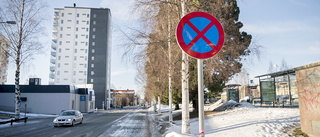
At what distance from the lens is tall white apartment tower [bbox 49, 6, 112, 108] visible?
271ft

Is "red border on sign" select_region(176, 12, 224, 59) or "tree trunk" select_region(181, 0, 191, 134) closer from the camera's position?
"red border on sign" select_region(176, 12, 224, 59)

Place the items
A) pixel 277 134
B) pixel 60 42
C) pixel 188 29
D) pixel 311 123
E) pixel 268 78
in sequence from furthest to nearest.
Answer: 1. pixel 60 42
2. pixel 268 78
3. pixel 277 134
4. pixel 311 123
5. pixel 188 29

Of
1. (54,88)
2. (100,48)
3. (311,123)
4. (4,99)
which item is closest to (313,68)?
(311,123)

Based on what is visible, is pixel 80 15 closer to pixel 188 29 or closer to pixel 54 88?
pixel 54 88

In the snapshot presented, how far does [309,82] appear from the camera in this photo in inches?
255

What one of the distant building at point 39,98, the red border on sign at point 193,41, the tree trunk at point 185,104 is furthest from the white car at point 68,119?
the distant building at point 39,98

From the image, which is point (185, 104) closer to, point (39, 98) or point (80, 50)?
point (39, 98)

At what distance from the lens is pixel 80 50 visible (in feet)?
278

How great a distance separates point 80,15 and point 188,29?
297 ft

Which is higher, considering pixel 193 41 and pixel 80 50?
pixel 80 50

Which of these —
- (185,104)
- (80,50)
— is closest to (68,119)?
(185,104)

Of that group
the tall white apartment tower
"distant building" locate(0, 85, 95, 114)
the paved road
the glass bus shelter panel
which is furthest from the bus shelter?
the tall white apartment tower

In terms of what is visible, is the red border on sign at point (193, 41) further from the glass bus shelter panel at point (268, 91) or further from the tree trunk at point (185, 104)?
the glass bus shelter panel at point (268, 91)

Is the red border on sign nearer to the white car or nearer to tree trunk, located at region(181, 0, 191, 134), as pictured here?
tree trunk, located at region(181, 0, 191, 134)
